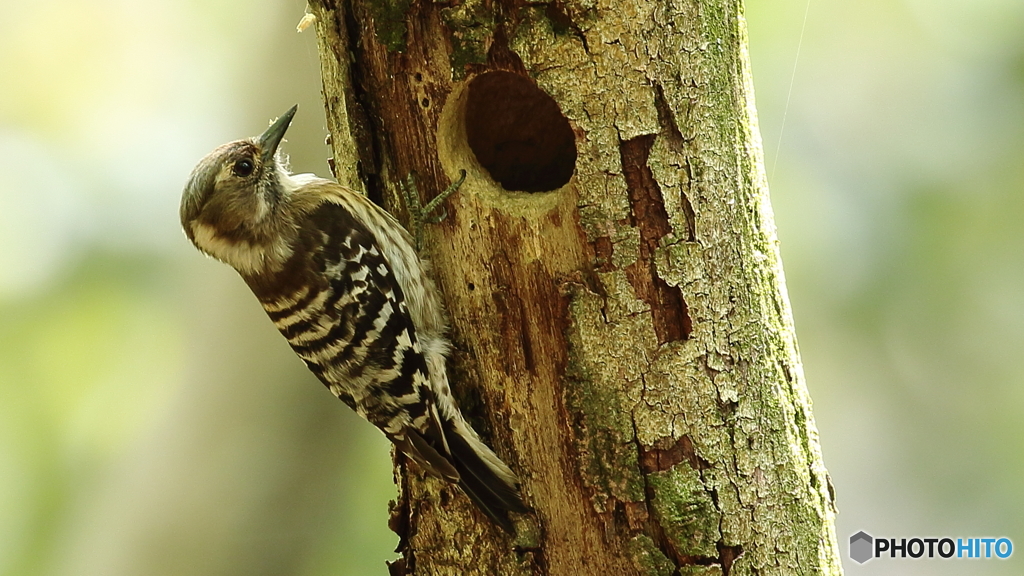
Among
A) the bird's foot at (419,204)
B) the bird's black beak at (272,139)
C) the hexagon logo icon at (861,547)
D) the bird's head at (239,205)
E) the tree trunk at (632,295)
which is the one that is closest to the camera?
the tree trunk at (632,295)

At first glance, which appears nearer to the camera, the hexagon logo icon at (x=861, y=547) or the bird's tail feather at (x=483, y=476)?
the bird's tail feather at (x=483, y=476)

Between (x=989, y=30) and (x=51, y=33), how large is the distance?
5892 millimetres

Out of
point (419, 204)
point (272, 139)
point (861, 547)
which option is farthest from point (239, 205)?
point (861, 547)

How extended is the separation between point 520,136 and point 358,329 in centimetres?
107

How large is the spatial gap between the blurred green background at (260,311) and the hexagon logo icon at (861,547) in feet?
0.43

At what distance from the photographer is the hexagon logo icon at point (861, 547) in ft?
16.3

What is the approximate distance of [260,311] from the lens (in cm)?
499

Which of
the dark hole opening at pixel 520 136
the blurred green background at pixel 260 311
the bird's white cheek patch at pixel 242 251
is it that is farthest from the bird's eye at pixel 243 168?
the blurred green background at pixel 260 311

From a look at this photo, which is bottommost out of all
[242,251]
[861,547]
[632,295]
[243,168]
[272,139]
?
[861,547]

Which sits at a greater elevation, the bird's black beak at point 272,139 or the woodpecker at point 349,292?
the bird's black beak at point 272,139

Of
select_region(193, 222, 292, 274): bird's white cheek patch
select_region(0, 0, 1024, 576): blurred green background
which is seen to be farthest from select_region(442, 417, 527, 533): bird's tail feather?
select_region(0, 0, 1024, 576): blurred green background

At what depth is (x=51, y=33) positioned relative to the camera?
237 inches

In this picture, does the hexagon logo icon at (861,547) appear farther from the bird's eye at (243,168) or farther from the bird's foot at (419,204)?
the bird's eye at (243,168)

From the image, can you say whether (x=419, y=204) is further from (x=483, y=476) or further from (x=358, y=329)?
(x=483, y=476)
